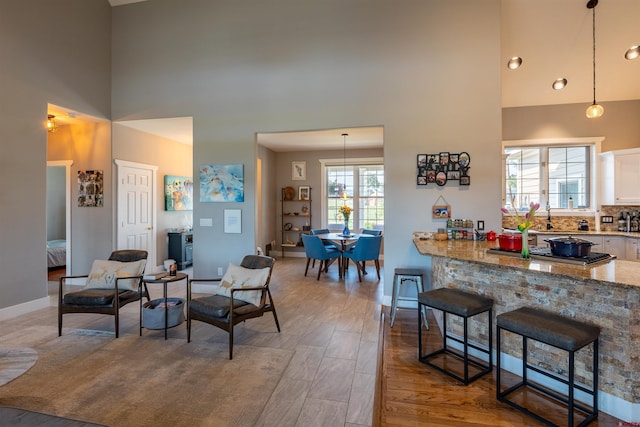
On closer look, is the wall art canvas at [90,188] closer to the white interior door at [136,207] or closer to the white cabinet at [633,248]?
the white interior door at [136,207]


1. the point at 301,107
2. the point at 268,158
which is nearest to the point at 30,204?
the point at 301,107

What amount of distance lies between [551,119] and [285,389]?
6.13 m

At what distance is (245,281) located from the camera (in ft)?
11.1

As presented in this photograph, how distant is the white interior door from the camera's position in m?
5.58

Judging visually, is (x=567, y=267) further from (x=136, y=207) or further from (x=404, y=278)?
(x=136, y=207)

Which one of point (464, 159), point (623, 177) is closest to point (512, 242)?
point (464, 159)

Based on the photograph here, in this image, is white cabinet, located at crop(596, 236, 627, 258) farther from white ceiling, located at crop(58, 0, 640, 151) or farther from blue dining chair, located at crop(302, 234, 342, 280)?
blue dining chair, located at crop(302, 234, 342, 280)

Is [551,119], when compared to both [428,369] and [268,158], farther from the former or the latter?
[268,158]

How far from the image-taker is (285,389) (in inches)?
96.3

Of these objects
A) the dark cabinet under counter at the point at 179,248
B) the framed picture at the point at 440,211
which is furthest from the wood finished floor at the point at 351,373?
the dark cabinet under counter at the point at 179,248

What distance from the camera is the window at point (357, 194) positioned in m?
8.32

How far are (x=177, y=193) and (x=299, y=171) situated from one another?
311 cm

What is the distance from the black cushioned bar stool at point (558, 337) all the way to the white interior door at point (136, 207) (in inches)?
229

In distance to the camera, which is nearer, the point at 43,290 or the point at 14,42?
the point at 14,42
